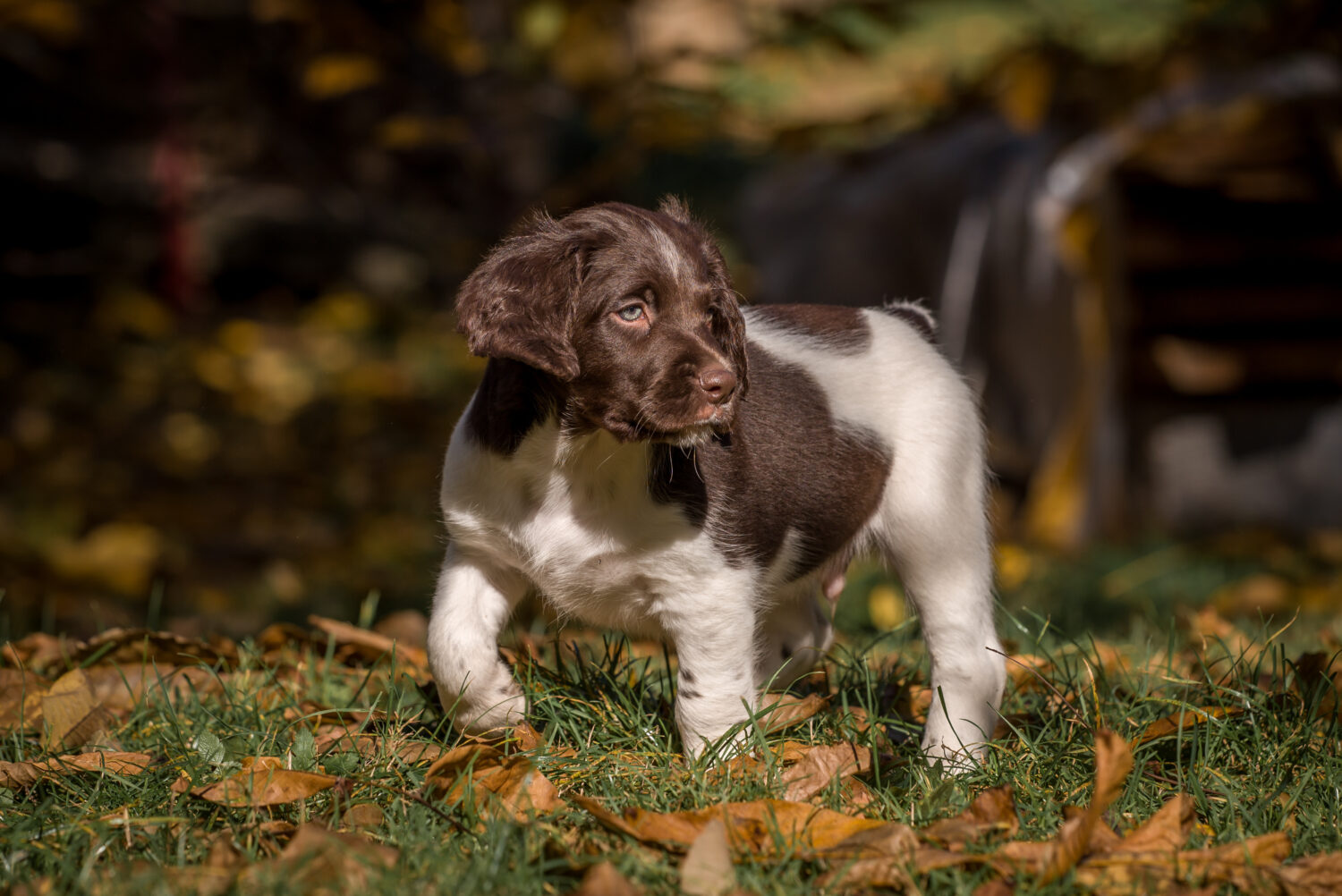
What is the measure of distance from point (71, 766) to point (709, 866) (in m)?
1.39

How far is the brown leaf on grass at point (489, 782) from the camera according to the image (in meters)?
2.43

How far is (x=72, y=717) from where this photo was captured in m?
2.96

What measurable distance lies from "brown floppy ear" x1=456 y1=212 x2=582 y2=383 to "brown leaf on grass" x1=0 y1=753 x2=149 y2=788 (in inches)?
45.2

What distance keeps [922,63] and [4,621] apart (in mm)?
9167

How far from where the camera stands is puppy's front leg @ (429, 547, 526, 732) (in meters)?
2.84

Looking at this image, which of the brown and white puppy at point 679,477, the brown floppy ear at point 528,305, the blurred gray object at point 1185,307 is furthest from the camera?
the blurred gray object at point 1185,307

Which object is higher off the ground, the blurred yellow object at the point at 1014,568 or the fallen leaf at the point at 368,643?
the fallen leaf at the point at 368,643

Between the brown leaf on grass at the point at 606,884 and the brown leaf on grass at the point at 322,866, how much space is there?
0.34 m

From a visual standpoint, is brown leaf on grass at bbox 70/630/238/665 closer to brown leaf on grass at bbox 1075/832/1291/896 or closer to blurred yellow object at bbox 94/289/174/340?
brown leaf on grass at bbox 1075/832/1291/896

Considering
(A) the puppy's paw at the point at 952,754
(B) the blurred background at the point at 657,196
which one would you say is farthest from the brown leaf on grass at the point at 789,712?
(B) the blurred background at the point at 657,196

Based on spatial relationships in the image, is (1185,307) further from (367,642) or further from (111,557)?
(111,557)

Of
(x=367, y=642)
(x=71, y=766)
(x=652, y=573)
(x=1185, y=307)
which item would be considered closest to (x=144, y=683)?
(x=71, y=766)

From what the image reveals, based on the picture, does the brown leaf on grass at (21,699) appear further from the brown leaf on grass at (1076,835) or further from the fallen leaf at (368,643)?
the brown leaf on grass at (1076,835)

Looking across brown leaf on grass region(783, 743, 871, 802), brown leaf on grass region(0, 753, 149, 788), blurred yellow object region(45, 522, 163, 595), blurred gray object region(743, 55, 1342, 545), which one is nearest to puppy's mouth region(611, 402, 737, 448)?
brown leaf on grass region(783, 743, 871, 802)
